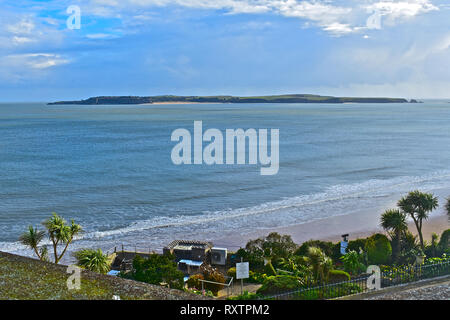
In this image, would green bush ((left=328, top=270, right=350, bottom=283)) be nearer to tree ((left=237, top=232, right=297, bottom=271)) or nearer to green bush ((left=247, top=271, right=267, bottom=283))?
green bush ((left=247, top=271, right=267, bottom=283))

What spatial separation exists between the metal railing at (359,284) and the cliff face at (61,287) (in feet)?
14.2

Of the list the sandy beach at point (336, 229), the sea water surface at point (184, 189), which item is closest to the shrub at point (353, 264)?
Result: the sandy beach at point (336, 229)

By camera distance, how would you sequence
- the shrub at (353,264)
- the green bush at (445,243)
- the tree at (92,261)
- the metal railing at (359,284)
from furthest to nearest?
the green bush at (445,243) → the shrub at (353,264) → the tree at (92,261) → the metal railing at (359,284)

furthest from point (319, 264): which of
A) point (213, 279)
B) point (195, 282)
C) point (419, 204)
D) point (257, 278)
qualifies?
point (419, 204)

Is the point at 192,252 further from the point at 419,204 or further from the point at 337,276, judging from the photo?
the point at 419,204

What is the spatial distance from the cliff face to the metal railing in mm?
4324

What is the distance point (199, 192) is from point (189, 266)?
20.2 metres

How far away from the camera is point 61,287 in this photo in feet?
42.5

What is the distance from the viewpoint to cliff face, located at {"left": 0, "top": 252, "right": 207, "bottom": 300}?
40.7 feet

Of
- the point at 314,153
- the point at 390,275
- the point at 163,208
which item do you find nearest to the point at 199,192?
the point at 163,208

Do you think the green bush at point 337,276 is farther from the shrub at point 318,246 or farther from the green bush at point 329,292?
the shrub at point 318,246

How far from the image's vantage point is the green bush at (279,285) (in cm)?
1805

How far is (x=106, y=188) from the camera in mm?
46844

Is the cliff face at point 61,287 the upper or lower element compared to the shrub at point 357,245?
lower
